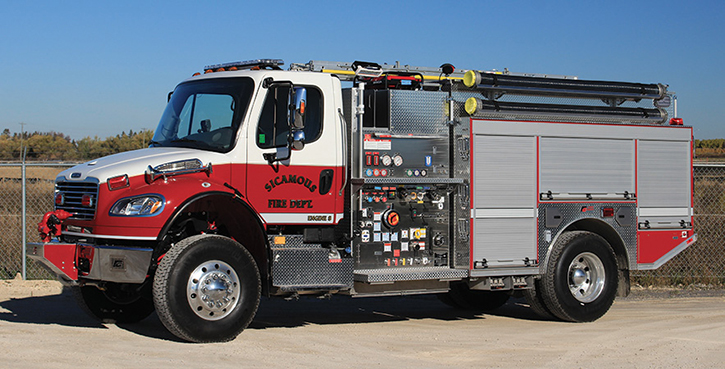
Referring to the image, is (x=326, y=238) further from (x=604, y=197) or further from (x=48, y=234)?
(x=604, y=197)

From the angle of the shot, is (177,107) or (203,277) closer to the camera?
(203,277)

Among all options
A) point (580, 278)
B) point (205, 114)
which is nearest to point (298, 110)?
point (205, 114)

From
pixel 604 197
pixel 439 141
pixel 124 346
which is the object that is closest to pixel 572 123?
pixel 604 197

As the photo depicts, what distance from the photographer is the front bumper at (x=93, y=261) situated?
830cm

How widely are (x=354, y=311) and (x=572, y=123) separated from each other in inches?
157

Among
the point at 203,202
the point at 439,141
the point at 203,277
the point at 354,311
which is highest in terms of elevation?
the point at 439,141

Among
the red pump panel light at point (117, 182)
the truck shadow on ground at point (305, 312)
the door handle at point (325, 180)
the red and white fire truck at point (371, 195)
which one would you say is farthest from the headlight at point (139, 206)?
the door handle at point (325, 180)

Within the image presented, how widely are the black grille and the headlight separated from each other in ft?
0.97

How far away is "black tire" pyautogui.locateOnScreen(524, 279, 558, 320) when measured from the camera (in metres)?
11.1

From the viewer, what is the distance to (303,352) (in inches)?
333

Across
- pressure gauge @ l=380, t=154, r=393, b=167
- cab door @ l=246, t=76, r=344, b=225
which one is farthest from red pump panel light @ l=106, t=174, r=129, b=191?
pressure gauge @ l=380, t=154, r=393, b=167

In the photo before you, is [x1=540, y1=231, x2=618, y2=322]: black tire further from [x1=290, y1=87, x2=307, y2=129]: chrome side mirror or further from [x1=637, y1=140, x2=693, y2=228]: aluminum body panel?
[x1=290, y1=87, x2=307, y2=129]: chrome side mirror

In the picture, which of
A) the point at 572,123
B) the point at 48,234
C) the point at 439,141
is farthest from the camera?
the point at 572,123

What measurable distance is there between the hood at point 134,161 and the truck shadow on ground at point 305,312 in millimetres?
1884
